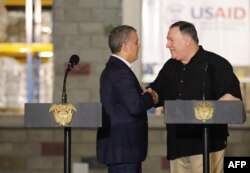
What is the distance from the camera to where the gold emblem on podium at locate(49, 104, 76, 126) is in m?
5.57

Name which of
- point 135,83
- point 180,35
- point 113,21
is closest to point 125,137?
point 135,83

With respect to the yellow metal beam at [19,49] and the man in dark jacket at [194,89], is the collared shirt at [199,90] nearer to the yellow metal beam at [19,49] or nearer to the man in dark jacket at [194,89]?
the man in dark jacket at [194,89]

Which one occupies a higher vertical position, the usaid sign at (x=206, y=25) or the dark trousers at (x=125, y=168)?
the usaid sign at (x=206, y=25)

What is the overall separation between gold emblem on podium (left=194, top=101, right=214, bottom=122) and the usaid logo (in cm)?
60

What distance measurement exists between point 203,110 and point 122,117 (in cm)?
68

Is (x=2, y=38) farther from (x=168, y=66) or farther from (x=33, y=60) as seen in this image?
(x=168, y=66)

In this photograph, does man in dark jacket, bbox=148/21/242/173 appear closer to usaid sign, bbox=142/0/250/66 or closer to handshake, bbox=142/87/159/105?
handshake, bbox=142/87/159/105

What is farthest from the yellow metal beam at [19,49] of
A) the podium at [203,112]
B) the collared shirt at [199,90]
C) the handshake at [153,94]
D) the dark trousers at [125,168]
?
the podium at [203,112]

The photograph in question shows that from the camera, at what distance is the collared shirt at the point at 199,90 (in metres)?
6.05

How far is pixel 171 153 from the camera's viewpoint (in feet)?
20.2

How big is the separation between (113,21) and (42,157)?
163cm

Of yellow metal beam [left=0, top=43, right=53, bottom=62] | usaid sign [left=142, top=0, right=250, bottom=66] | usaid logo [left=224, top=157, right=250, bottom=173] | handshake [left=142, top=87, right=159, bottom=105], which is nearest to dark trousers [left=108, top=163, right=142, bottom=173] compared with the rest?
handshake [left=142, top=87, right=159, bottom=105]

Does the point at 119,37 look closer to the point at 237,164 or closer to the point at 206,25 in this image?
the point at 237,164

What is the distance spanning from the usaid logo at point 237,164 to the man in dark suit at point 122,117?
1.99 feet
